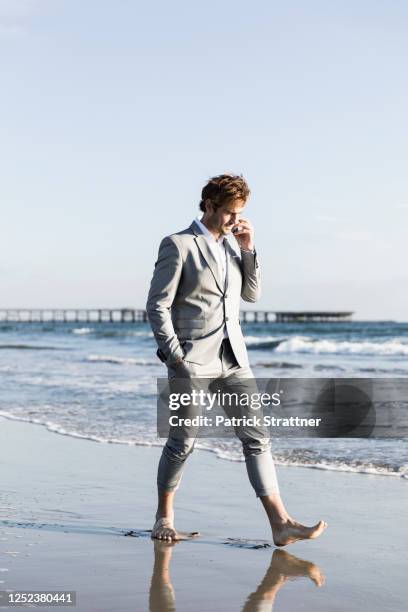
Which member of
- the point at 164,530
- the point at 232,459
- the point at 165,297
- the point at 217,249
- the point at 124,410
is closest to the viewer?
the point at 165,297

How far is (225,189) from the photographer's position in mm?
3906

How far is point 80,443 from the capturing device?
7207 millimetres

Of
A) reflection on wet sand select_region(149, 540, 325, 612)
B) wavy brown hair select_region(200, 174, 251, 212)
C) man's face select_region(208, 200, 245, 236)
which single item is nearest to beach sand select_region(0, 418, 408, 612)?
reflection on wet sand select_region(149, 540, 325, 612)

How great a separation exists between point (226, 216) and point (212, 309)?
42 centimetres

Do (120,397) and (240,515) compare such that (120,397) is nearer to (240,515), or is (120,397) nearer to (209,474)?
(209,474)

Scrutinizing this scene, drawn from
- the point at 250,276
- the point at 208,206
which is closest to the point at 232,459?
the point at 250,276

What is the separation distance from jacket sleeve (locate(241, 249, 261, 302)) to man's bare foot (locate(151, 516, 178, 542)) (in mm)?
1084

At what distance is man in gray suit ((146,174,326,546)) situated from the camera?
390 centimetres

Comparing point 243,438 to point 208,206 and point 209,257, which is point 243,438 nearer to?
point 209,257

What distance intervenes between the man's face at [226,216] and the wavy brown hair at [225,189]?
2cm

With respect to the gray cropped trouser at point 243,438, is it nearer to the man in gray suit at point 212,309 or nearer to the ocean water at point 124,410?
the man in gray suit at point 212,309

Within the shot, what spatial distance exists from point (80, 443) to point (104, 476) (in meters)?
1.52

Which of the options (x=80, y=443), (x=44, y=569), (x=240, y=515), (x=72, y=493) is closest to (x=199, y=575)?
(x=44, y=569)

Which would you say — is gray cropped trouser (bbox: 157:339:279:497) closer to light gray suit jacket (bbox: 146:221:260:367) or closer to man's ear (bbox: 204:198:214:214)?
light gray suit jacket (bbox: 146:221:260:367)
